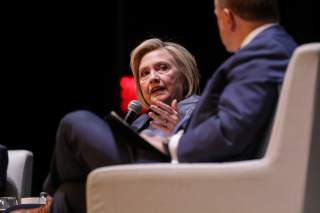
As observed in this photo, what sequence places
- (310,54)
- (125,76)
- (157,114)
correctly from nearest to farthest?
(310,54), (157,114), (125,76)

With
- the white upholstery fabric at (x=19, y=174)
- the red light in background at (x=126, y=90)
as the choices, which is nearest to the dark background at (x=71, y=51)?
the red light in background at (x=126, y=90)

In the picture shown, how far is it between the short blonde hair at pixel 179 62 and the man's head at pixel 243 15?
89 cm

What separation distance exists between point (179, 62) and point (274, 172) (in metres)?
1.22

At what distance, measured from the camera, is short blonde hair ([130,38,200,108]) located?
2543mm

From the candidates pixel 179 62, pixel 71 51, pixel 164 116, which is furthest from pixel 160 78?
pixel 71 51

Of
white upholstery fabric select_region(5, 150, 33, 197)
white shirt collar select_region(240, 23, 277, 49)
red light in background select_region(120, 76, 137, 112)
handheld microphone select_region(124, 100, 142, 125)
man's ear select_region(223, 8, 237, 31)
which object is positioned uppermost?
man's ear select_region(223, 8, 237, 31)

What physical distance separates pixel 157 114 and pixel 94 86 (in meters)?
2.91

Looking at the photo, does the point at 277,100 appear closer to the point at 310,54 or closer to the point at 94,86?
the point at 310,54

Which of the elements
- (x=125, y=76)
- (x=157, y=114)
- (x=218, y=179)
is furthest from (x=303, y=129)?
(x=125, y=76)

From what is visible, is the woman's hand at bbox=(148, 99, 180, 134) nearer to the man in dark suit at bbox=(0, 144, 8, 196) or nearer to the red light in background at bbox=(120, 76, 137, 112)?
the man in dark suit at bbox=(0, 144, 8, 196)

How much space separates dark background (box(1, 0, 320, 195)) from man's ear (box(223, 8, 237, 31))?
3225 millimetres

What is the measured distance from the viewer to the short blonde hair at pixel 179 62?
2543 millimetres

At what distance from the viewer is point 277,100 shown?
1.49 metres

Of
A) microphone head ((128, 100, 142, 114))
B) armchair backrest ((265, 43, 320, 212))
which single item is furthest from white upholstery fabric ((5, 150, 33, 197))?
armchair backrest ((265, 43, 320, 212))
